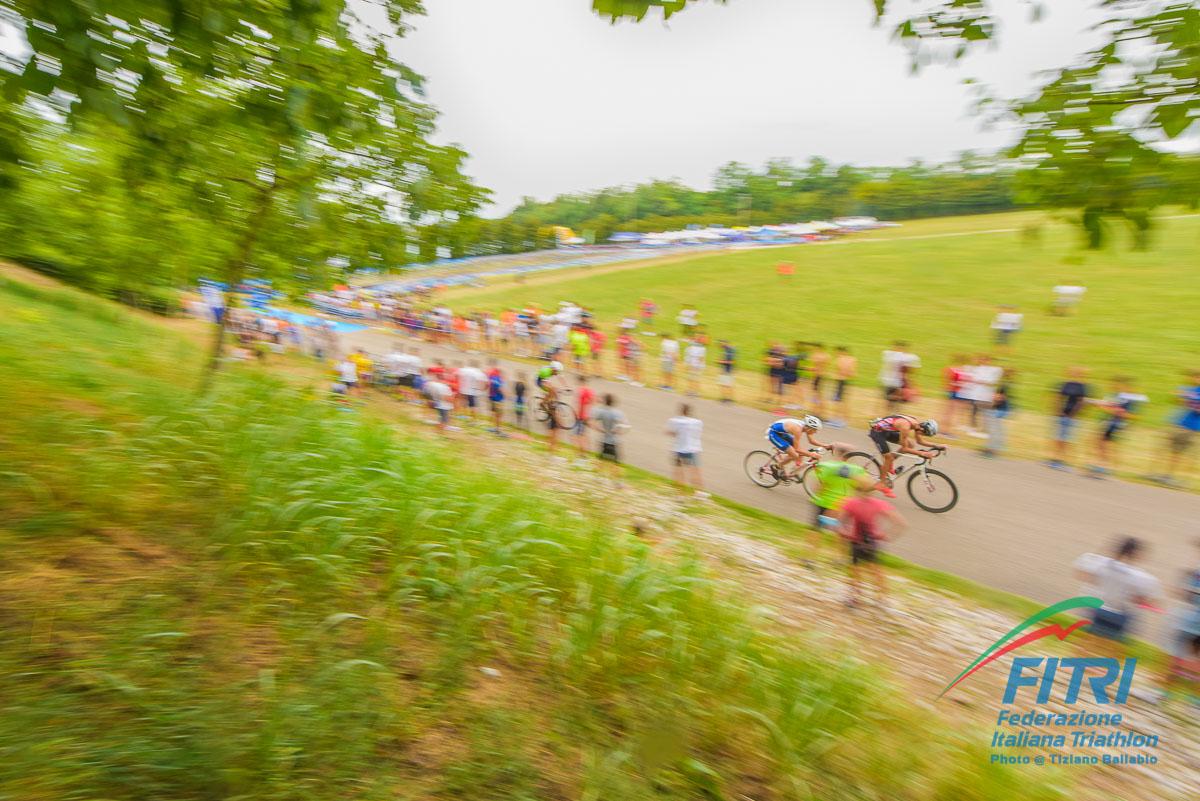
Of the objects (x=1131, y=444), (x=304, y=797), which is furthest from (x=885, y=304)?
(x=304, y=797)

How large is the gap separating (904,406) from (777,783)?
13.7 m

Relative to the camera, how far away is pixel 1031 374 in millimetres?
17234

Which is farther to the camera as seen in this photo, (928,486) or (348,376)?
(348,376)

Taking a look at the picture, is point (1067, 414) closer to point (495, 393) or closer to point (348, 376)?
point (495, 393)

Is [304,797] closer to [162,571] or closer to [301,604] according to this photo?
[301,604]

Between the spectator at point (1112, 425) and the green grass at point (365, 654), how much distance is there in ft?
31.8

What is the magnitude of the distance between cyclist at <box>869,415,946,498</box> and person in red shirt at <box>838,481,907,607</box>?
10.1 feet

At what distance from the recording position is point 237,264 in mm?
7531


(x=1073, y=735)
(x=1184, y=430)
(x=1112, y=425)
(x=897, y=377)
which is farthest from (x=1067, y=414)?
(x=1073, y=735)

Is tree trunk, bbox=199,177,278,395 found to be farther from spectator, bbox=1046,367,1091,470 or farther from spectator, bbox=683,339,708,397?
spectator, bbox=1046,367,1091,470

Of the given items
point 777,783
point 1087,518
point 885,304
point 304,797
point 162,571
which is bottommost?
point 1087,518

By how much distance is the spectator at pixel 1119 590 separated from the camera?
5336mm

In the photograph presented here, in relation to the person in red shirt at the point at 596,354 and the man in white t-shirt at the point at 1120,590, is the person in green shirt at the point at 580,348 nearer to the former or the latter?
the person in red shirt at the point at 596,354

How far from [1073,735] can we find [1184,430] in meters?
8.43
